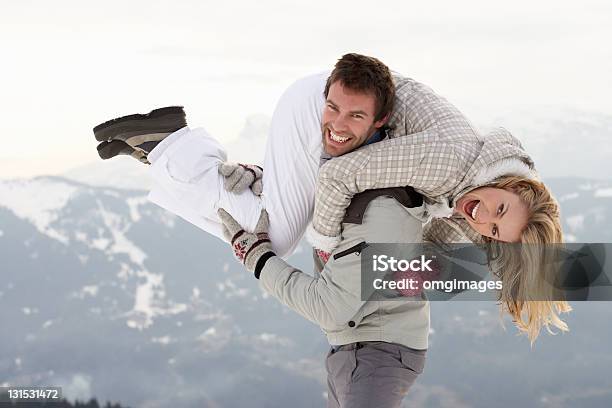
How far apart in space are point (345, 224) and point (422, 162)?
1.77 feet

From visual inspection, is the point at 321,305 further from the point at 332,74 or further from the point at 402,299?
the point at 332,74

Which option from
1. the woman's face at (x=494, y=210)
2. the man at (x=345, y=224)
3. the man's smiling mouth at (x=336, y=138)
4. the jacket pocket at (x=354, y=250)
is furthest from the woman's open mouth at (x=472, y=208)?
the man's smiling mouth at (x=336, y=138)

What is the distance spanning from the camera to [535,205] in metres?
3.60

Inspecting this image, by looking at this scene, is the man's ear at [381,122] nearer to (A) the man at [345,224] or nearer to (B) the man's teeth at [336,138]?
(A) the man at [345,224]

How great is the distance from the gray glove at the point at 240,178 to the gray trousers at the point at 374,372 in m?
1.07

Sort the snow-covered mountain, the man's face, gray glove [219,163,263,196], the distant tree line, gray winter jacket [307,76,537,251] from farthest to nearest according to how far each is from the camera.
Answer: the snow-covered mountain, the distant tree line, gray glove [219,163,263,196], the man's face, gray winter jacket [307,76,537,251]

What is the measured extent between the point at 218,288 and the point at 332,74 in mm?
198302

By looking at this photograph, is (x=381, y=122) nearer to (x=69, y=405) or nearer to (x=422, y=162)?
(x=422, y=162)

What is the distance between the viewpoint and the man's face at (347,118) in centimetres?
354

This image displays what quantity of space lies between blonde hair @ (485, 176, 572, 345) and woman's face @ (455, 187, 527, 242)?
0.04 meters

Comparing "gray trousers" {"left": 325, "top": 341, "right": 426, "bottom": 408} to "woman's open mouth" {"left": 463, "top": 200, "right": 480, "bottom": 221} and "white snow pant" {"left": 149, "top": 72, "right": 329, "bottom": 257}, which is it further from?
"woman's open mouth" {"left": 463, "top": 200, "right": 480, "bottom": 221}

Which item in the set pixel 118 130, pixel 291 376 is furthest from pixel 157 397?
pixel 118 130

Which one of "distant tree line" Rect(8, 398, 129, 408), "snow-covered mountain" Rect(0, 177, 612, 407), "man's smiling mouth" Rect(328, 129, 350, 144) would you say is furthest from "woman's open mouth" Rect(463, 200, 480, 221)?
"snow-covered mountain" Rect(0, 177, 612, 407)

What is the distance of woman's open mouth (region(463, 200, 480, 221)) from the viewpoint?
355cm
